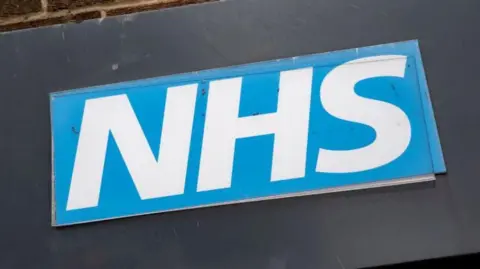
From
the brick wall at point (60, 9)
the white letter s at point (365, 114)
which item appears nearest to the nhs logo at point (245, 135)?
the white letter s at point (365, 114)

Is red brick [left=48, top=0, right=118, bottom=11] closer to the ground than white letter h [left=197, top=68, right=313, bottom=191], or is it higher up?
higher up

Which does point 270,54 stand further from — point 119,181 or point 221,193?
point 119,181

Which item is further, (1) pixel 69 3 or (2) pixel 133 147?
(1) pixel 69 3

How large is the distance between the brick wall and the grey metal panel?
70mm

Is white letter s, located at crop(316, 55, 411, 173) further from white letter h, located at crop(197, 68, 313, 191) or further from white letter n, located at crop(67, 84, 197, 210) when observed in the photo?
white letter n, located at crop(67, 84, 197, 210)

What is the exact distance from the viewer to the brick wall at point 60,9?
2264 mm

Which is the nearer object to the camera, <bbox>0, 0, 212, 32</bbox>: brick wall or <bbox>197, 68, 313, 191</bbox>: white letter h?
<bbox>197, 68, 313, 191</bbox>: white letter h

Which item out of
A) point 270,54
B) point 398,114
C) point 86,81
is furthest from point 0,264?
point 398,114

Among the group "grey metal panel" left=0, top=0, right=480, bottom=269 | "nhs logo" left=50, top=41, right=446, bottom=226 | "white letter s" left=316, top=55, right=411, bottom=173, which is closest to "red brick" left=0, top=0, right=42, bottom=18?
"grey metal panel" left=0, top=0, right=480, bottom=269

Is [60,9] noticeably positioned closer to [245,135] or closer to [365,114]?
[245,135]

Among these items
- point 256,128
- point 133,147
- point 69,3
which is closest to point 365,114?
point 256,128

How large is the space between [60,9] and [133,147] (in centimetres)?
61

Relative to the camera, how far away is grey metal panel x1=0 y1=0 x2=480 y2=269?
75.4 inches

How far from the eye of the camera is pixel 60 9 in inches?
90.0
